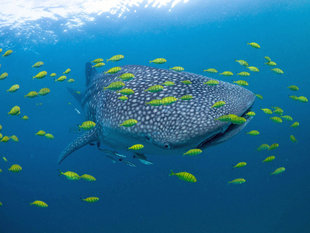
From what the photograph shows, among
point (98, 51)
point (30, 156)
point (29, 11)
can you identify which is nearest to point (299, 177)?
point (29, 11)

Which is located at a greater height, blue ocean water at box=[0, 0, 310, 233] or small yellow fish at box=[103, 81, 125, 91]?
small yellow fish at box=[103, 81, 125, 91]

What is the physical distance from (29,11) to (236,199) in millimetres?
27394

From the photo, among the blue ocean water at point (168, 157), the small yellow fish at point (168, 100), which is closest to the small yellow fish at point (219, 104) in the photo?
the small yellow fish at point (168, 100)

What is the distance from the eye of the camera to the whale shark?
3135mm

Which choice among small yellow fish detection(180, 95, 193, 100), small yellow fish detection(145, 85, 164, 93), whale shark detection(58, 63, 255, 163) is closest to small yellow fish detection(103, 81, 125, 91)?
whale shark detection(58, 63, 255, 163)

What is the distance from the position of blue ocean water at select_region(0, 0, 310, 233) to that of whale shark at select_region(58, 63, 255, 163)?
4151 millimetres

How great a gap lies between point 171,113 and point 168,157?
16606mm

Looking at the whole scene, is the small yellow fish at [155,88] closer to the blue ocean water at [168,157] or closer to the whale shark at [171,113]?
the whale shark at [171,113]

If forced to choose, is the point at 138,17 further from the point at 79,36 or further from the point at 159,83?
the point at 159,83

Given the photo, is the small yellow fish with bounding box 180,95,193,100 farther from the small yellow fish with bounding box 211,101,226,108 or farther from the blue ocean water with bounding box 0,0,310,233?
the blue ocean water with bounding box 0,0,310,233

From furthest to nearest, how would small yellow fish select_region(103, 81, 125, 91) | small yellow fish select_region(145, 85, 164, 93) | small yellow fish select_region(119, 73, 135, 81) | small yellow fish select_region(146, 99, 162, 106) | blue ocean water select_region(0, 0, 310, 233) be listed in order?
1. blue ocean water select_region(0, 0, 310, 233)
2. small yellow fish select_region(119, 73, 135, 81)
3. small yellow fish select_region(103, 81, 125, 91)
4. small yellow fish select_region(145, 85, 164, 93)
5. small yellow fish select_region(146, 99, 162, 106)

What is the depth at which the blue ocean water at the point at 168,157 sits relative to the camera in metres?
18.5

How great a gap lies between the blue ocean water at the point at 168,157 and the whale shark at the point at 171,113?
13.6ft

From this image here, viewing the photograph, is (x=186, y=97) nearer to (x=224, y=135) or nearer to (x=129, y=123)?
(x=224, y=135)
